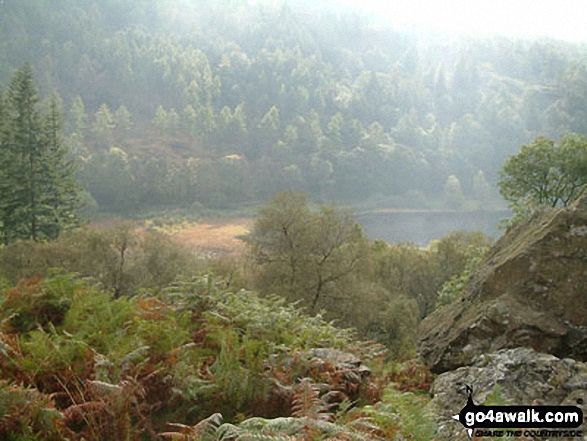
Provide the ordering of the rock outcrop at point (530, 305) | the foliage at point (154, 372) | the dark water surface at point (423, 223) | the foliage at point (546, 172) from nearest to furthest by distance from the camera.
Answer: the foliage at point (154, 372) → the rock outcrop at point (530, 305) → the foliage at point (546, 172) → the dark water surface at point (423, 223)

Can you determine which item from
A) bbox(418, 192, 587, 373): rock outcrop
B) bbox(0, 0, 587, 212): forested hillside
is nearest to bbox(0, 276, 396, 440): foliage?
bbox(418, 192, 587, 373): rock outcrop

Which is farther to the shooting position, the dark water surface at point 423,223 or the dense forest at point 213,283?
the dark water surface at point 423,223

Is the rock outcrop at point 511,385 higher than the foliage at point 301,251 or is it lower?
higher

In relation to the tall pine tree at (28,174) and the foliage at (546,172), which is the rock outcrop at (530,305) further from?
the tall pine tree at (28,174)

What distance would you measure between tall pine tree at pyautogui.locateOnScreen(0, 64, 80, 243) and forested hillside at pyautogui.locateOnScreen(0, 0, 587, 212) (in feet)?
194

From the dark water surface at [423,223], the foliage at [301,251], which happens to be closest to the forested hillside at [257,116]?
the dark water surface at [423,223]

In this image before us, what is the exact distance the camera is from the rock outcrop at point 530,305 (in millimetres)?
5859

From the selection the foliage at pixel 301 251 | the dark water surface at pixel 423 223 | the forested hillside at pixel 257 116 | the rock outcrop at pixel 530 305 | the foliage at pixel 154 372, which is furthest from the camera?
the forested hillside at pixel 257 116

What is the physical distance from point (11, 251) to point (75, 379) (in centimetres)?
1737

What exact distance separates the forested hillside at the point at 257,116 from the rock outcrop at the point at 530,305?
93445 millimetres

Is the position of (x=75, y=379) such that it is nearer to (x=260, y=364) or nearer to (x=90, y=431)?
(x=90, y=431)

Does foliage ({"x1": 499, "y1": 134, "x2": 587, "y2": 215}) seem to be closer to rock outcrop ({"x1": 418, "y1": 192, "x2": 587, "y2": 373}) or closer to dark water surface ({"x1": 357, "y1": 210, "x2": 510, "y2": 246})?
rock outcrop ({"x1": 418, "y1": 192, "x2": 587, "y2": 373})

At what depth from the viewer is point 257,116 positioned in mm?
146875

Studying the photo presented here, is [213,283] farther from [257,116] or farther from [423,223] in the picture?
[257,116]
